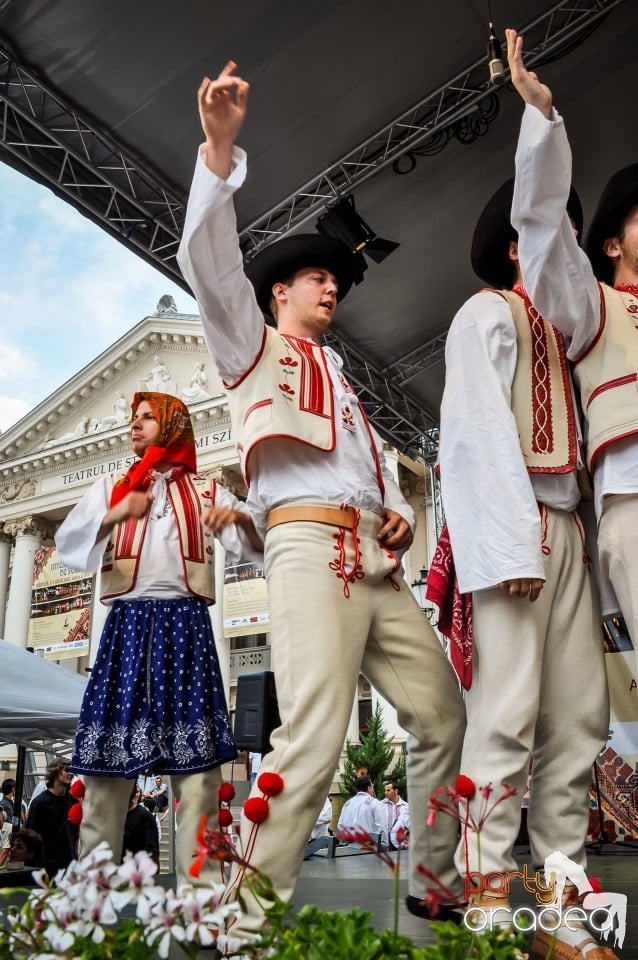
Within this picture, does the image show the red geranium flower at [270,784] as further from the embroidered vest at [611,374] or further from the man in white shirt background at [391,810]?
the man in white shirt background at [391,810]

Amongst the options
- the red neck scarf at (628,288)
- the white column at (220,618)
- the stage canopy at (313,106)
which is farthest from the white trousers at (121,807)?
the white column at (220,618)

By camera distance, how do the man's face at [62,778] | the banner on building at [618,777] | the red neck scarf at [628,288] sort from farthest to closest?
the man's face at [62,778]
the banner on building at [618,777]
the red neck scarf at [628,288]

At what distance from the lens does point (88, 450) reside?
25.4 meters

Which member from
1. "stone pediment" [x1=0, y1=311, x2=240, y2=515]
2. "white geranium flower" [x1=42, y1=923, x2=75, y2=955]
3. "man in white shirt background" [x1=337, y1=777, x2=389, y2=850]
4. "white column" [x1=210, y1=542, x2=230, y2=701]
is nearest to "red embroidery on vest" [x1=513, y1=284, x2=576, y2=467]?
"white geranium flower" [x1=42, y1=923, x2=75, y2=955]

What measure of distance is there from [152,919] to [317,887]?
2846 mm

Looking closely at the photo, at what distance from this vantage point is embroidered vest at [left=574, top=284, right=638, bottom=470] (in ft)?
6.61

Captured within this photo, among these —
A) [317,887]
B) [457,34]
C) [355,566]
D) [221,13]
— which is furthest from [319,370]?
[457,34]

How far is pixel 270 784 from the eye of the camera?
1.84 meters

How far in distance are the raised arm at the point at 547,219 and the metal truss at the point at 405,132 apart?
10.9 ft

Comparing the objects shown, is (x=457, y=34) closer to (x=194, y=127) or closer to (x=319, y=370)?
(x=194, y=127)

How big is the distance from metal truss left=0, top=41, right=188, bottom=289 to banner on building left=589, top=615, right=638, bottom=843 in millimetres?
4458

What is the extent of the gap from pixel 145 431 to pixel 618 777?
546cm

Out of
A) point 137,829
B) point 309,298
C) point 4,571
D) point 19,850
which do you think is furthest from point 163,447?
point 4,571

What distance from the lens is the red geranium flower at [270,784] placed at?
1843 mm
